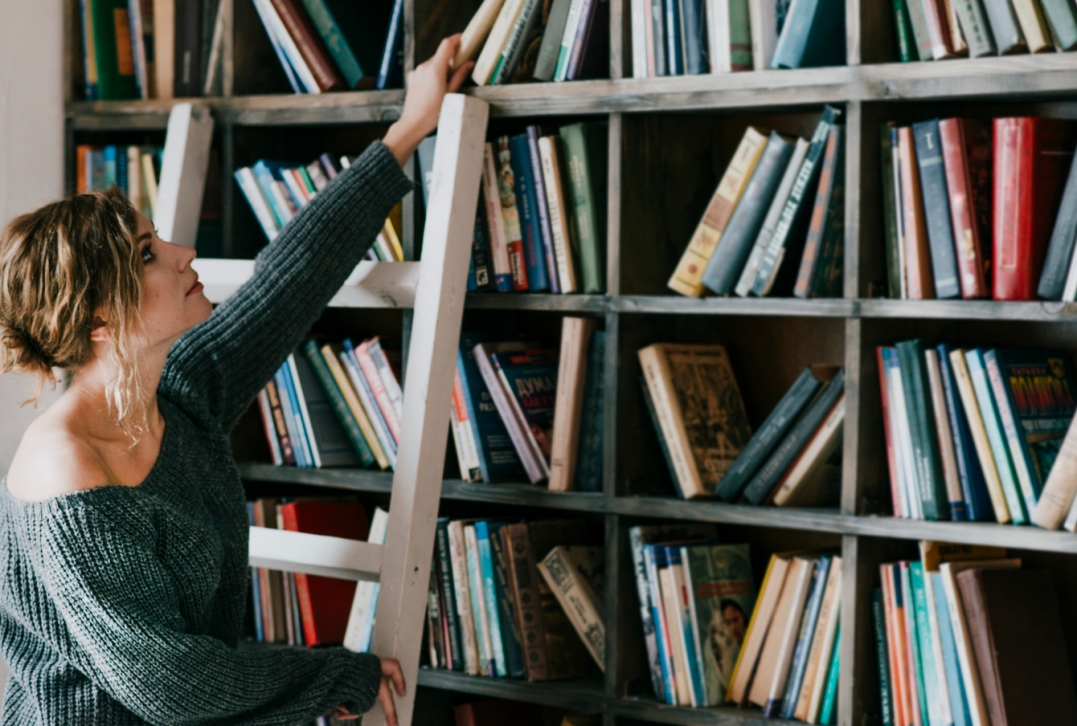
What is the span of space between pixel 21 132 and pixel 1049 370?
183cm

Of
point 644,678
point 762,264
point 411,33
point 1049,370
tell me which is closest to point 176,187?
point 411,33

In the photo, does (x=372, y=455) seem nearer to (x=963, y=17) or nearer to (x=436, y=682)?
(x=436, y=682)

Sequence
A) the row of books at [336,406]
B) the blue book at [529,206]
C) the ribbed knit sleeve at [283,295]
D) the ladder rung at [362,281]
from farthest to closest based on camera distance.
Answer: the row of books at [336,406] → the blue book at [529,206] → the ladder rung at [362,281] → the ribbed knit sleeve at [283,295]

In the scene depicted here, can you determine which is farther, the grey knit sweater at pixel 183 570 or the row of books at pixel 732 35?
the row of books at pixel 732 35

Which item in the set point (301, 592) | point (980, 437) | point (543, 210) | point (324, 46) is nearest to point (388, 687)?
point (301, 592)

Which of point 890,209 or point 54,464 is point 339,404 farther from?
point 890,209

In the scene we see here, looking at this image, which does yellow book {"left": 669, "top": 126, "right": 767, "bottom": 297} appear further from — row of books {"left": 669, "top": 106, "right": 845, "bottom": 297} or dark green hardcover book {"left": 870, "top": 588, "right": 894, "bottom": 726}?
dark green hardcover book {"left": 870, "top": 588, "right": 894, "bottom": 726}

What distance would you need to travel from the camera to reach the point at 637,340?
6.41 ft

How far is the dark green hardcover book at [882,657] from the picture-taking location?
1.77 metres

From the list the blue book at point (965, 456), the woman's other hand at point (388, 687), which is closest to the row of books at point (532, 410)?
the woman's other hand at point (388, 687)

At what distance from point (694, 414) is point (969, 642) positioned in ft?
1.77

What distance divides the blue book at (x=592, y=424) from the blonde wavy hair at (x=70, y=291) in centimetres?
77

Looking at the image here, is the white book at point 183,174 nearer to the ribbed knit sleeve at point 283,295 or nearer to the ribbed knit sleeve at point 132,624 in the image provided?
the ribbed knit sleeve at point 283,295

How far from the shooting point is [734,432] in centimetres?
201
